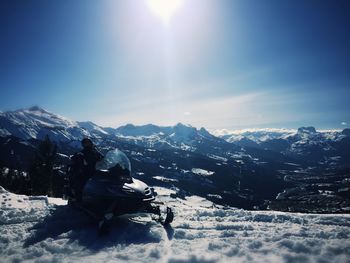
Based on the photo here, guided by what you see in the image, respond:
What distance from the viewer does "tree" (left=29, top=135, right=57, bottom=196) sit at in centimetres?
5284

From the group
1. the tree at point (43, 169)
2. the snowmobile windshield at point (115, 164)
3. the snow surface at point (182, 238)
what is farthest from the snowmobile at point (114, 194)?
the tree at point (43, 169)

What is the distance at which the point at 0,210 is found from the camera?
11.9 metres

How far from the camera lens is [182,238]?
29.1 ft

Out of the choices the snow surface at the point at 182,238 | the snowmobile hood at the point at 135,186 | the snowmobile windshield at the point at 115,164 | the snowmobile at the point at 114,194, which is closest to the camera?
the snow surface at the point at 182,238

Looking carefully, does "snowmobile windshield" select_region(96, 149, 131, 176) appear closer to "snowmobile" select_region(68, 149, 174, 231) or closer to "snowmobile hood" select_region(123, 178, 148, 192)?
"snowmobile" select_region(68, 149, 174, 231)

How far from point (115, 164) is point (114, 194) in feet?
5.21

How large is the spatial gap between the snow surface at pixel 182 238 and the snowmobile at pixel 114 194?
0.51m

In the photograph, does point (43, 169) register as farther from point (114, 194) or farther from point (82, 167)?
point (114, 194)

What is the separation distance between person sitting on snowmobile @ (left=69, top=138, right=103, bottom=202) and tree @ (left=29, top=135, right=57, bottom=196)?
1705 inches

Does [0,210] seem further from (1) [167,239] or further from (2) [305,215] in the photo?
(2) [305,215]

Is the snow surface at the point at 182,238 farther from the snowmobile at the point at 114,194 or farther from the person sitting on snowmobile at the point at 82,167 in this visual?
the person sitting on snowmobile at the point at 82,167

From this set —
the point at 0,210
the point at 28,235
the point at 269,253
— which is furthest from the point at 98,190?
the point at 269,253

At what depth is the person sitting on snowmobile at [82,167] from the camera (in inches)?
473

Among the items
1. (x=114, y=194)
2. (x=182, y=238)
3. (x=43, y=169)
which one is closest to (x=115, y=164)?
(x=114, y=194)
